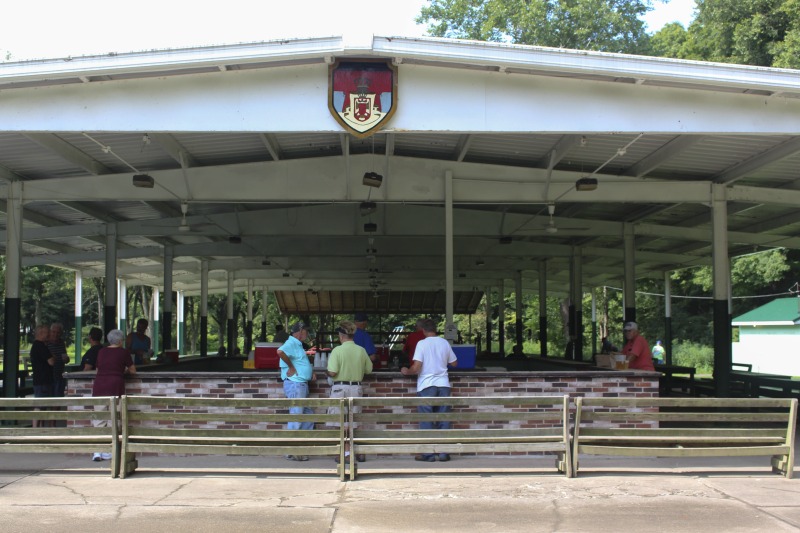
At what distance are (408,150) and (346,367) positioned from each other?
5366 mm

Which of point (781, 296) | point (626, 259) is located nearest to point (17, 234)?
point (626, 259)

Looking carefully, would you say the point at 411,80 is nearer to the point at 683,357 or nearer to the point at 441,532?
the point at 441,532

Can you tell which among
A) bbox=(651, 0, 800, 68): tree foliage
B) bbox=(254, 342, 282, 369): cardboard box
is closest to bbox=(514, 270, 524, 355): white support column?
bbox=(651, 0, 800, 68): tree foliage

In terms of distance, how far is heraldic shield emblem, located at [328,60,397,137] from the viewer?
945cm

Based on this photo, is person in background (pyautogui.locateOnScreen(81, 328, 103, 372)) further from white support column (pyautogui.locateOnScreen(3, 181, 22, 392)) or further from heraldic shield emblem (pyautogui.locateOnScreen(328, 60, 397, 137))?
heraldic shield emblem (pyautogui.locateOnScreen(328, 60, 397, 137))

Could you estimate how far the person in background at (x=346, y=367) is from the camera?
9.67 meters

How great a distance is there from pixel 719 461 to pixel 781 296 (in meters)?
35.2

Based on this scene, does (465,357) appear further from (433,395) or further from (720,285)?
(720,285)

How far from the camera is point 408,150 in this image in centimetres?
1400

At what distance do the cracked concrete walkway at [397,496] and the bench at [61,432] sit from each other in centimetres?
30

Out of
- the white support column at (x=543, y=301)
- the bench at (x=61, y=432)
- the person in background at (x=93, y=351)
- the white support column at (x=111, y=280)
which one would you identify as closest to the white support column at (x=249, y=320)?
the white support column at (x=543, y=301)

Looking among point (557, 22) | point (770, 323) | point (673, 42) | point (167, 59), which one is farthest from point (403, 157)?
point (673, 42)

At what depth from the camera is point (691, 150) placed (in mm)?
12555

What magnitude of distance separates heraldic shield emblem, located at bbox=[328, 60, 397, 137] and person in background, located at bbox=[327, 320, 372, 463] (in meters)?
2.31
